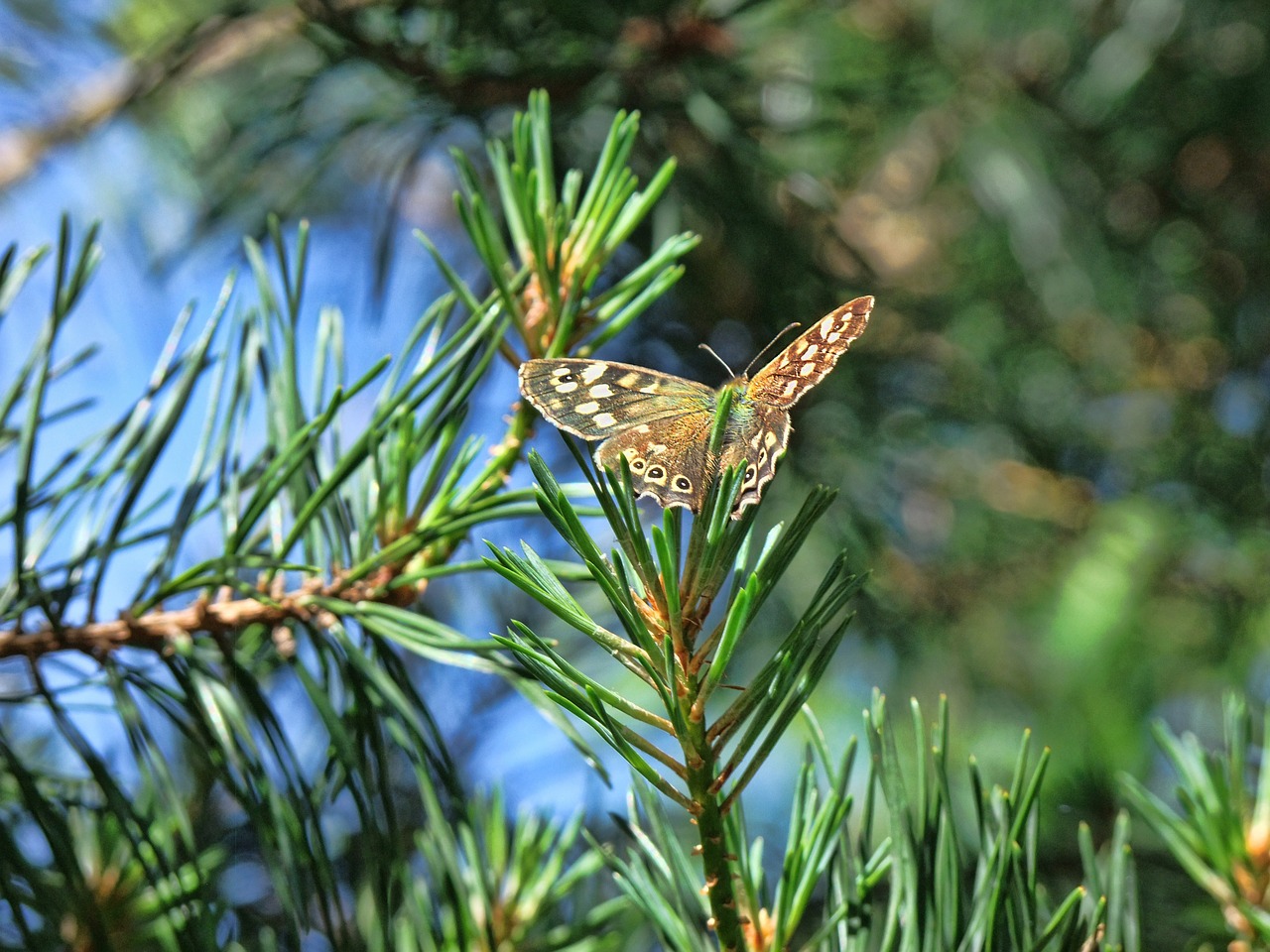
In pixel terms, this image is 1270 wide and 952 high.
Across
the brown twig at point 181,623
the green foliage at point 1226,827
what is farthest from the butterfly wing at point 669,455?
the green foliage at point 1226,827

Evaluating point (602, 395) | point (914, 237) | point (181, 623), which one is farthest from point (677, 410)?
point (914, 237)

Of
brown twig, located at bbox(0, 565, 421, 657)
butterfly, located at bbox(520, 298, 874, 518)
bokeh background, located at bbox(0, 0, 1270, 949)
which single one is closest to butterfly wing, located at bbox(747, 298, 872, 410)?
butterfly, located at bbox(520, 298, 874, 518)

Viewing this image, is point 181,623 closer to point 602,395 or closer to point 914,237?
point 602,395

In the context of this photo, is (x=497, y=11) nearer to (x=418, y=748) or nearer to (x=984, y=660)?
(x=418, y=748)

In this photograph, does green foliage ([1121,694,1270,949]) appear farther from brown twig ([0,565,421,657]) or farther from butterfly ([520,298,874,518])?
brown twig ([0,565,421,657])

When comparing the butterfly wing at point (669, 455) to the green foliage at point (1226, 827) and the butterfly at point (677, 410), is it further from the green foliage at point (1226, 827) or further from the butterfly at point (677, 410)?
the green foliage at point (1226, 827)

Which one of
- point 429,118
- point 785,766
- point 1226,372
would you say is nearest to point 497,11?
point 429,118
